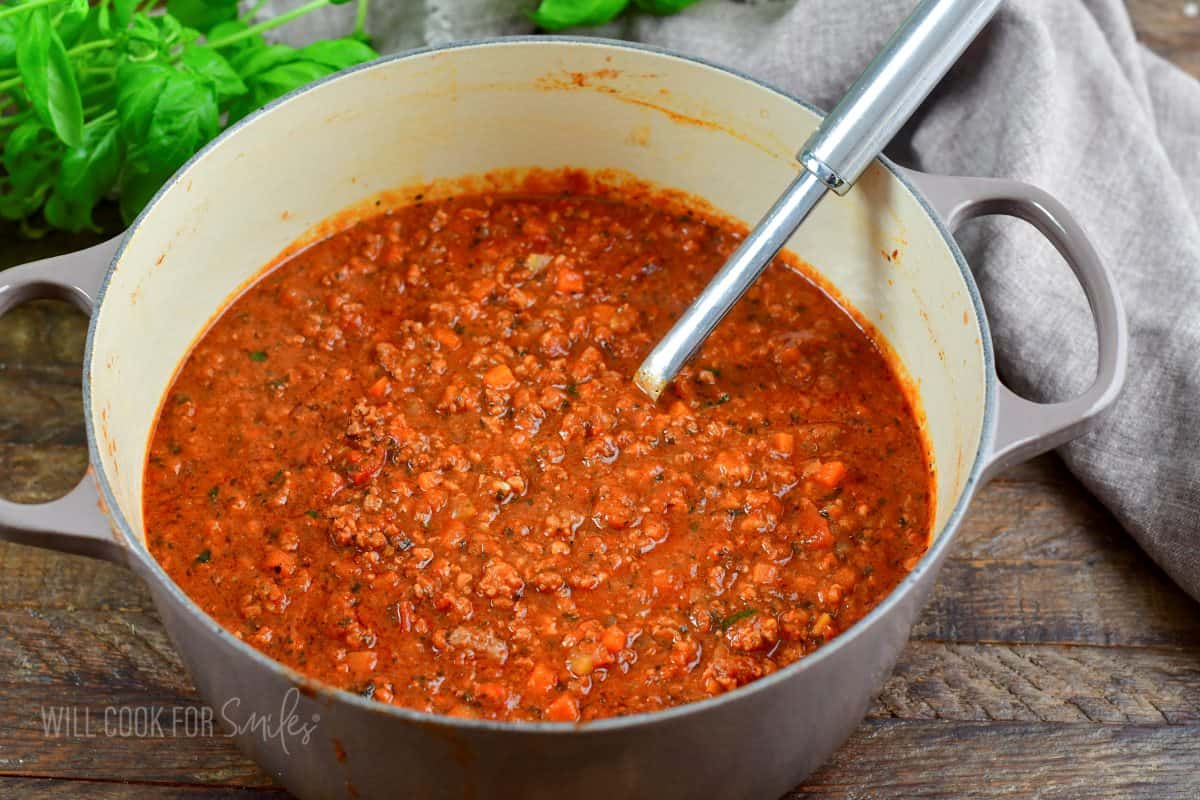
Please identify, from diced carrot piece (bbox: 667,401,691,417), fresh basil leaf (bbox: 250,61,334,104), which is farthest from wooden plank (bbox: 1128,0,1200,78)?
fresh basil leaf (bbox: 250,61,334,104)

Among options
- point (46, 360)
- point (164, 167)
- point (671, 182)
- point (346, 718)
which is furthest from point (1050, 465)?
point (46, 360)

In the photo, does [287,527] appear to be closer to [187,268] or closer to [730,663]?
[187,268]

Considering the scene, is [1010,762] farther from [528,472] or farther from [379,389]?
[379,389]

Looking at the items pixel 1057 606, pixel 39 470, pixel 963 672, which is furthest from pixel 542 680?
pixel 39 470

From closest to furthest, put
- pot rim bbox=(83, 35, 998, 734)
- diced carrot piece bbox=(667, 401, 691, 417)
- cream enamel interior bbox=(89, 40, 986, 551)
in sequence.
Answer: pot rim bbox=(83, 35, 998, 734), cream enamel interior bbox=(89, 40, 986, 551), diced carrot piece bbox=(667, 401, 691, 417)

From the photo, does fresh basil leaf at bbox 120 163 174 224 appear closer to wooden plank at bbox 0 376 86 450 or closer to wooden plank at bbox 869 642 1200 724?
wooden plank at bbox 0 376 86 450

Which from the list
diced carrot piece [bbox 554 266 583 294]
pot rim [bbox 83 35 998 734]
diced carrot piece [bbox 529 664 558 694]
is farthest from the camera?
diced carrot piece [bbox 554 266 583 294]
